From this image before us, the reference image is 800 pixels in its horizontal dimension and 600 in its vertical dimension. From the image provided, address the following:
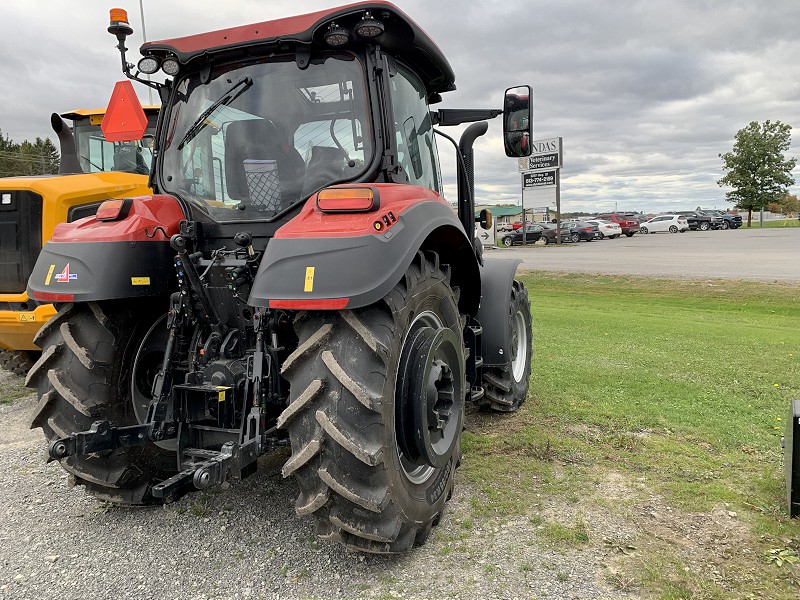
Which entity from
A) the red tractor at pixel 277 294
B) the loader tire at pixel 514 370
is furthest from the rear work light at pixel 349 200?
the loader tire at pixel 514 370

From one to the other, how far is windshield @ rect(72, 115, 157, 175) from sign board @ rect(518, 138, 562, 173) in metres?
30.4

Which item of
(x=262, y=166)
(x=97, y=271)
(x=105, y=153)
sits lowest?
(x=97, y=271)

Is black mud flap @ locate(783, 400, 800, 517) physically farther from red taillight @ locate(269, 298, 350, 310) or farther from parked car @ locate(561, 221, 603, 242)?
parked car @ locate(561, 221, 603, 242)

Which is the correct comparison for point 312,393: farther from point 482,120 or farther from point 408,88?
point 482,120

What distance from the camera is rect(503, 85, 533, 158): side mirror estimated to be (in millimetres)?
4145

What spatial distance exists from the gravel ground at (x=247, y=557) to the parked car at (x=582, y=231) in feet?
127

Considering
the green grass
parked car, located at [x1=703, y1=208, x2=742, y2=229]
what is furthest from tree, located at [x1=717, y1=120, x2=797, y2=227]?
the green grass

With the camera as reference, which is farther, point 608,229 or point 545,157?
point 608,229

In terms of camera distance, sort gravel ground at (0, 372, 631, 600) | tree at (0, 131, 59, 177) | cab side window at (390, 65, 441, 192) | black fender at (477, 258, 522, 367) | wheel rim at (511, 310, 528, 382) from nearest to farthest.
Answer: gravel ground at (0, 372, 631, 600) < cab side window at (390, 65, 441, 192) < black fender at (477, 258, 522, 367) < wheel rim at (511, 310, 528, 382) < tree at (0, 131, 59, 177)

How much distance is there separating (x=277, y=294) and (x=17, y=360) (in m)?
5.30

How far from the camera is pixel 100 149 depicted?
7234 mm

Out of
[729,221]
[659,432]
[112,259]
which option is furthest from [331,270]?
[729,221]

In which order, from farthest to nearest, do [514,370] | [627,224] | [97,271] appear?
[627,224]
[514,370]
[97,271]

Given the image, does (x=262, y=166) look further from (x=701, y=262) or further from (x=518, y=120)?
(x=701, y=262)
